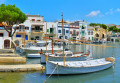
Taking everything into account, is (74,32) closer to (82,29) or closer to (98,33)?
(82,29)

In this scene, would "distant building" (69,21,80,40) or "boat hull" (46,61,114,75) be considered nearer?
"boat hull" (46,61,114,75)

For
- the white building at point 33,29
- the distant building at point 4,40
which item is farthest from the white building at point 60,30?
the distant building at point 4,40

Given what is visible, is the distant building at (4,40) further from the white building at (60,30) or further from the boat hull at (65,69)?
the white building at (60,30)

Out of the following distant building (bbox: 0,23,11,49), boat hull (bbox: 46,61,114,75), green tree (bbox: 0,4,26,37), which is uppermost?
green tree (bbox: 0,4,26,37)

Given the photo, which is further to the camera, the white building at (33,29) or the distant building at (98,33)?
the distant building at (98,33)

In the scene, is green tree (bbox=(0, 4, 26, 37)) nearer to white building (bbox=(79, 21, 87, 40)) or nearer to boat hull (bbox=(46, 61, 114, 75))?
boat hull (bbox=(46, 61, 114, 75))

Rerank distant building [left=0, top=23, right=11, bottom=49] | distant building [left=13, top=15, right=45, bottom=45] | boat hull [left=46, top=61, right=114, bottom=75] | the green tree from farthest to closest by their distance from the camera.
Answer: distant building [left=13, top=15, right=45, bottom=45], the green tree, distant building [left=0, top=23, right=11, bottom=49], boat hull [left=46, top=61, right=114, bottom=75]

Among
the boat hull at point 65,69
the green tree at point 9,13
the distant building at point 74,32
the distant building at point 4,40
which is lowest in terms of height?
the boat hull at point 65,69

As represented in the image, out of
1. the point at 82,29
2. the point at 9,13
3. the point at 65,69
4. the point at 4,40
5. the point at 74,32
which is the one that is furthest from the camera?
the point at 82,29

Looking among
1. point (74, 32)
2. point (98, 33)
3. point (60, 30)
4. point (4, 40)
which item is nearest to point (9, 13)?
point (4, 40)

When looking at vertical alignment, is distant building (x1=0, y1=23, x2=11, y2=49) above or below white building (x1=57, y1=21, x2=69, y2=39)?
below

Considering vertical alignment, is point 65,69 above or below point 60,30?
below

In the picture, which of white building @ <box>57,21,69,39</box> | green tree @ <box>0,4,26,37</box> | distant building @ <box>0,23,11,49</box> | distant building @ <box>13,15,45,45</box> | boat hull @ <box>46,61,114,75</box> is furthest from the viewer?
white building @ <box>57,21,69,39</box>

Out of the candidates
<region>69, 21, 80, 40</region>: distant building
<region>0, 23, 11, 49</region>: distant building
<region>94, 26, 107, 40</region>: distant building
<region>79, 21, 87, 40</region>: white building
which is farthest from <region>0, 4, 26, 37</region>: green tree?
<region>94, 26, 107, 40</region>: distant building
